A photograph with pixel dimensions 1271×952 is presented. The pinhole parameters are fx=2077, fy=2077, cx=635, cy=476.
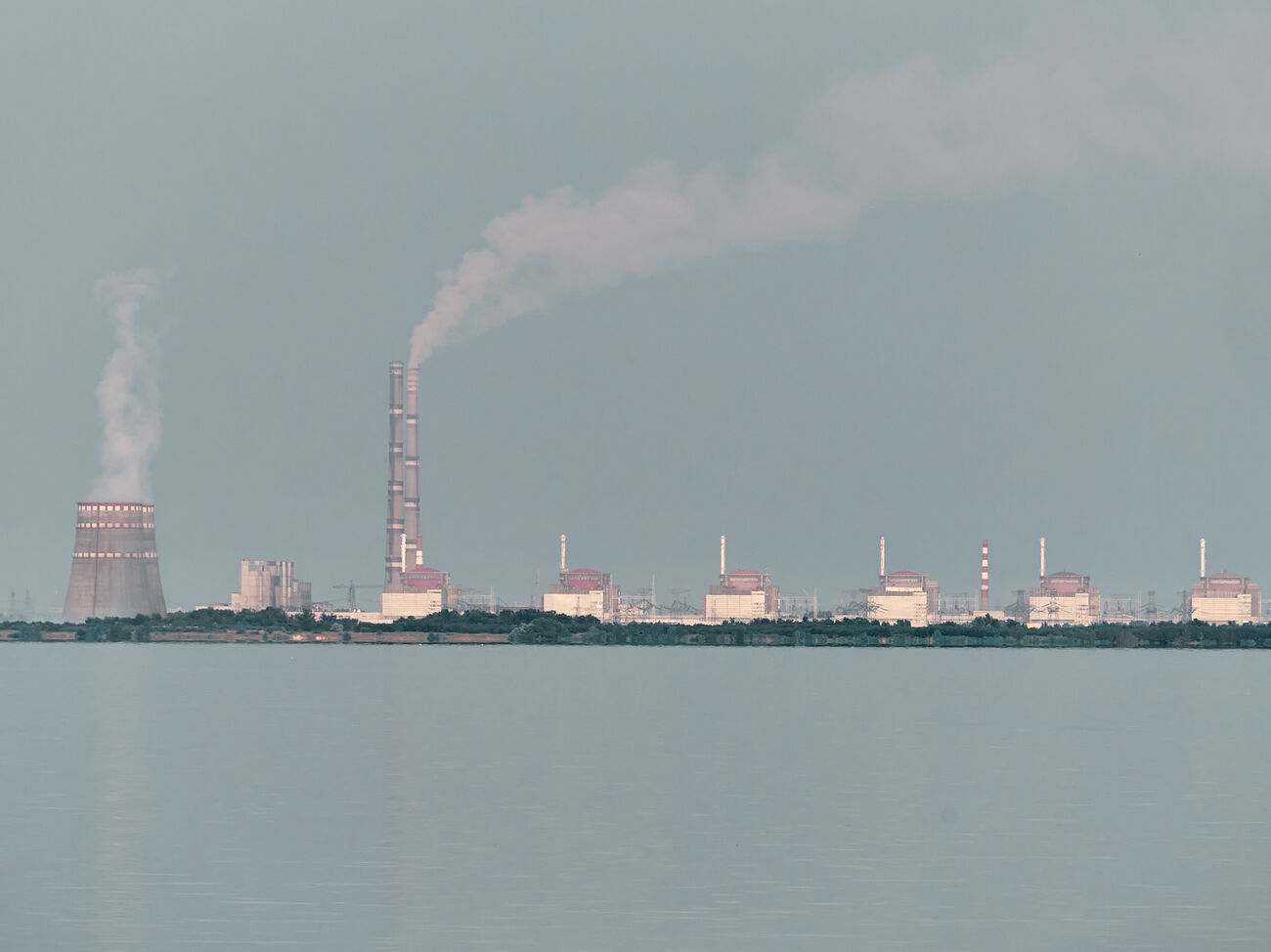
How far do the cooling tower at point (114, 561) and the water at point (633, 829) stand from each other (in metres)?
98.1

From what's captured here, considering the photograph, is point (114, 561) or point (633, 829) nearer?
point (633, 829)

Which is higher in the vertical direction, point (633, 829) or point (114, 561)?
point (114, 561)

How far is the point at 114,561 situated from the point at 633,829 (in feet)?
501

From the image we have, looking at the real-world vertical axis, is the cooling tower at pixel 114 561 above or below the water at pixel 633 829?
above

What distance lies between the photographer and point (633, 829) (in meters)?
36.6

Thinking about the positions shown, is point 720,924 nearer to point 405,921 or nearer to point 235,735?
point 405,921

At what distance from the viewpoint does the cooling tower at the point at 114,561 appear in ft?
585

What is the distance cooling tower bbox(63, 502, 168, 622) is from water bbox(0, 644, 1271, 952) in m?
98.1

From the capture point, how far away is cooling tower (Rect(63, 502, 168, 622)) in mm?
178375

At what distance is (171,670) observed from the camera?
452ft

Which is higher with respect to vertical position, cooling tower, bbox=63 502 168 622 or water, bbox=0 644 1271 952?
cooling tower, bbox=63 502 168 622

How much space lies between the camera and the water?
26.5 m

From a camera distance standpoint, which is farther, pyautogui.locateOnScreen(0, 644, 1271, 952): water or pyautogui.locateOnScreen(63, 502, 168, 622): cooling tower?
pyautogui.locateOnScreen(63, 502, 168, 622): cooling tower

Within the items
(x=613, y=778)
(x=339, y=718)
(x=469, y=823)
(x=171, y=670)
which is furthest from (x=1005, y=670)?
(x=469, y=823)
